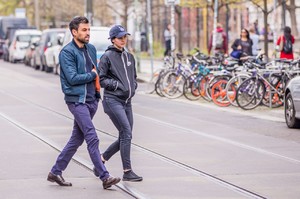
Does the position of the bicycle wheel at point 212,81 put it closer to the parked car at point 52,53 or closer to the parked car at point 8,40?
the parked car at point 52,53

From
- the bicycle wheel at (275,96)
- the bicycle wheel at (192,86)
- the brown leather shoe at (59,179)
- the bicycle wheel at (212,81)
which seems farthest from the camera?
the bicycle wheel at (192,86)

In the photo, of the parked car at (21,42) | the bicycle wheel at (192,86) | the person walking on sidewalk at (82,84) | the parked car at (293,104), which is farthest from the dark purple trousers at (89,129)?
the parked car at (21,42)

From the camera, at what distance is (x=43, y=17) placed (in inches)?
3610

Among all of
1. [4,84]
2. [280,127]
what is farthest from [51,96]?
[280,127]

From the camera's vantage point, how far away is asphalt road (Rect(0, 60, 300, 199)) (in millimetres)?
11555

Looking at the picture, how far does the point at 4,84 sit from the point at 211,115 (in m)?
15.3

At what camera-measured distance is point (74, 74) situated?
1139 centimetres

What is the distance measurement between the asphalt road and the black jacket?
1020mm

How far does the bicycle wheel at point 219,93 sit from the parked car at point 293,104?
5.84 metres

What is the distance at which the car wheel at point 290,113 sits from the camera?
1950 cm

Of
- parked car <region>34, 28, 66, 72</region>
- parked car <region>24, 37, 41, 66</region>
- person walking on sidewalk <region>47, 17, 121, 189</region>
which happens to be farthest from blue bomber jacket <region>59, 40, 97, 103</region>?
parked car <region>24, 37, 41, 66</region>

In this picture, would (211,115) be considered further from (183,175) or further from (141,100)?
(183,175)

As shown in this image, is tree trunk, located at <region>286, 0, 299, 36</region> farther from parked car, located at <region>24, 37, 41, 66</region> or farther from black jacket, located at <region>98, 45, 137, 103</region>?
black jacket, located at <region>98, 45, 137, 103</region>

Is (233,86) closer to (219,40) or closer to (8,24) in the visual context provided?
→ (219,40)
